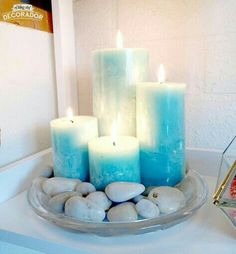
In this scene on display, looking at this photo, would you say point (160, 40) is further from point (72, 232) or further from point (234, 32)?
point (72, 232)

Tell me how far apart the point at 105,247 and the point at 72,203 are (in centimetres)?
6

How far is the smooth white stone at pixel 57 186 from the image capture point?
0.35 meters

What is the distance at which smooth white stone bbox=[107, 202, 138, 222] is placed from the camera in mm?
288

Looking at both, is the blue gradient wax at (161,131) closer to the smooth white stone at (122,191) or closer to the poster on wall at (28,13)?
the smooth white stone at (122,191)

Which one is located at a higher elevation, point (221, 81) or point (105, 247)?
point (221, 81)

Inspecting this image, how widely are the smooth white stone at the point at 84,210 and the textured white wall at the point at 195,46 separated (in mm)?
250

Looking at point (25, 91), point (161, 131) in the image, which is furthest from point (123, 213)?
point (25, 91)

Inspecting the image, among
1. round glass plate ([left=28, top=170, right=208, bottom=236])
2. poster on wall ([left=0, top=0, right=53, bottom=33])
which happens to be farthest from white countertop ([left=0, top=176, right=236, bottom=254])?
poster on wall ([left=0, top=0, right=53, bottom=33])

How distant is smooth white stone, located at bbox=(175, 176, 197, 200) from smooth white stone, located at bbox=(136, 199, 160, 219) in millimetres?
59

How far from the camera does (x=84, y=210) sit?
0.96 ft

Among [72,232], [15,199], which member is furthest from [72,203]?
[15,199]

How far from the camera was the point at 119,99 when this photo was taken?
387mm

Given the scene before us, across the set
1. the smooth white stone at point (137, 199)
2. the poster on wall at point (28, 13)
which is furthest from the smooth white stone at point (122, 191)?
Answer: the poster on wall at point (28, 13)

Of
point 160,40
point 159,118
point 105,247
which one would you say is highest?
point 160,40
